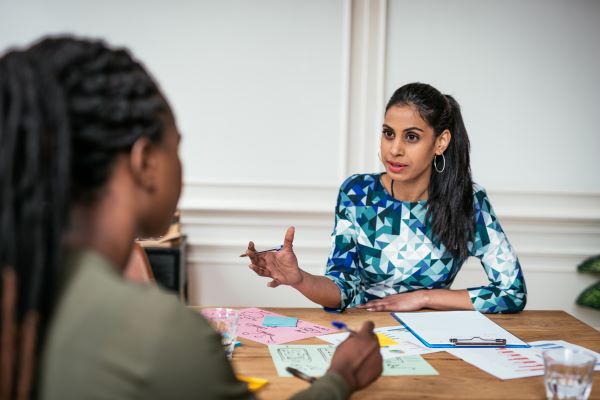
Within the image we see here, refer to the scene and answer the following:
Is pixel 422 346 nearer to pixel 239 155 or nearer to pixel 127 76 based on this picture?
pixel 127 76

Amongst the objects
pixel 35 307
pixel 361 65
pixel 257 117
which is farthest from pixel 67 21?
pixel 35 307

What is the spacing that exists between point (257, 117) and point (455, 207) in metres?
1.38

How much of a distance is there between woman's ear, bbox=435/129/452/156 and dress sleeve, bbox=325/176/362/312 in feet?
1.09

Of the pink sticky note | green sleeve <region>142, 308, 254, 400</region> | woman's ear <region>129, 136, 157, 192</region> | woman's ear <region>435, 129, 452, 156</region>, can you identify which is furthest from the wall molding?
green sleeve <region>142, 308, 254, 400</region>

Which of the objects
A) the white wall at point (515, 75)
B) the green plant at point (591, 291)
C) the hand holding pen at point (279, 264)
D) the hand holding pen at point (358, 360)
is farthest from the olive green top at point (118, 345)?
the green plant at point (591, 291)

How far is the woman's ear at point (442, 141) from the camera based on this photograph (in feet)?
7.24

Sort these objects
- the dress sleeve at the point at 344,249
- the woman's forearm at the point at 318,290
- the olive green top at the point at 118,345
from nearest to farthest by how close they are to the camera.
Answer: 1. the olive green top at the point at 118,345
2. the woman's forearm at the point at 318,290
3. the dress sleeve at the point at 344,249

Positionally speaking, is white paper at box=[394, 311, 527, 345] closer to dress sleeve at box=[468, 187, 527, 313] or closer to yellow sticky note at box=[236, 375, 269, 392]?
dress sleeve at box=[468, 187, 527, 313]

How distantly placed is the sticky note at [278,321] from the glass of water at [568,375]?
2.21 feet

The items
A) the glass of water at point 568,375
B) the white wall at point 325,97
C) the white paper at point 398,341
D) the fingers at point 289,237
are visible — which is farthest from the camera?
the white wall at point 325,97

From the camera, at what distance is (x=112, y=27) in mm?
3172

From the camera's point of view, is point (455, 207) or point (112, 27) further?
point (112, 27)

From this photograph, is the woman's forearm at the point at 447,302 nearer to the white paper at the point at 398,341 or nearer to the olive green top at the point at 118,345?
the white paper at the point at 398,341

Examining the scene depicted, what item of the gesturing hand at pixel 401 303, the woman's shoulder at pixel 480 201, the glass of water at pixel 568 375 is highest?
the woman's shoulder at pixel 480 201
